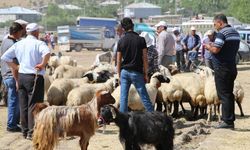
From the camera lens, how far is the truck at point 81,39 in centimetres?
4834

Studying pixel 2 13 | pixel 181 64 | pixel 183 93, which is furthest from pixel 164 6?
pixel 183 93

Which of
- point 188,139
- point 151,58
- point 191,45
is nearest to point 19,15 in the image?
point 191,45

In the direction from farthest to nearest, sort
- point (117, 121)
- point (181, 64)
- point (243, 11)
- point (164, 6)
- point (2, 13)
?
point (164, 6), point (2, 13), point (243, 11), point (181, 64), point (117, 121)

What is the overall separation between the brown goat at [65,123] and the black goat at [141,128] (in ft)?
1.22

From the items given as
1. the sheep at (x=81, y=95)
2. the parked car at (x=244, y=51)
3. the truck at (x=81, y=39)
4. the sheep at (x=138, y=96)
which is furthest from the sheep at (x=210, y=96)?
the truck at (x=81, y=39)

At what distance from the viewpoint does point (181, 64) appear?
2392 cm

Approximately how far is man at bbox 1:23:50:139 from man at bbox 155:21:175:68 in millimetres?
4771

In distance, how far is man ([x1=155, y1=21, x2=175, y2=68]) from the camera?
44.5 ft

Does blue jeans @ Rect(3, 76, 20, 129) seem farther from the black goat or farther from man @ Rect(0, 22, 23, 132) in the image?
the black goat

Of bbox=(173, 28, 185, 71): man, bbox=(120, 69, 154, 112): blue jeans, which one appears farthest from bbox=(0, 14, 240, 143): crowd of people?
bbox=(173, 28, 185, 71): man

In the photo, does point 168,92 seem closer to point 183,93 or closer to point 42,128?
point 183,93

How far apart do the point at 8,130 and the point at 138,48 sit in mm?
3095

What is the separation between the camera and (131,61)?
9695mm

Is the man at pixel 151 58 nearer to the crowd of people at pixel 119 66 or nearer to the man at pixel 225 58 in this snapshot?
the crowd of people at pixel 119 66
